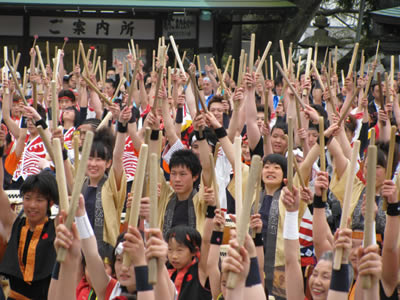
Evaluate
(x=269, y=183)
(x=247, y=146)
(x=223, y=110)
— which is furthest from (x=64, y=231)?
(x=223, y=110)

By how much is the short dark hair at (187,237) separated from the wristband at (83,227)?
796 mm

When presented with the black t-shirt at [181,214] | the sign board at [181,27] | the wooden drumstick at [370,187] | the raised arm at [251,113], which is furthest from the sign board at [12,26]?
the wooden drumstick at [370,187]

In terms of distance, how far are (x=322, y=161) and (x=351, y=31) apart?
21077 mm

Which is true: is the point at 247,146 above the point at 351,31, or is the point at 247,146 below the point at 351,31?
below

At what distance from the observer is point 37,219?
424 cm

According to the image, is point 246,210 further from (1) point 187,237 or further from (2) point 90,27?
(2) point 90,27

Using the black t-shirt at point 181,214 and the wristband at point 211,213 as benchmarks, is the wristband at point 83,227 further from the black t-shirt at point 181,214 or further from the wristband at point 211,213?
the black t-shirt at point 181,214

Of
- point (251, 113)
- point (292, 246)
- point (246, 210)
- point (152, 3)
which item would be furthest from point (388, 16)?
point (246, 210)

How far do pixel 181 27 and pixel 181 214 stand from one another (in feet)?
37.7

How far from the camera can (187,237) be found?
4.09 meters

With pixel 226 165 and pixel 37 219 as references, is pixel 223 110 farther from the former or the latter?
pixel 37 219

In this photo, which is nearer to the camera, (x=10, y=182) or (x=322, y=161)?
(x=322, y=161)

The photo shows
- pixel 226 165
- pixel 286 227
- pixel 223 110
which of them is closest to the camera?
pixel 286 227

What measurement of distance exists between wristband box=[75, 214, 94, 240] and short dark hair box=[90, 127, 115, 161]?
190 centimetres
